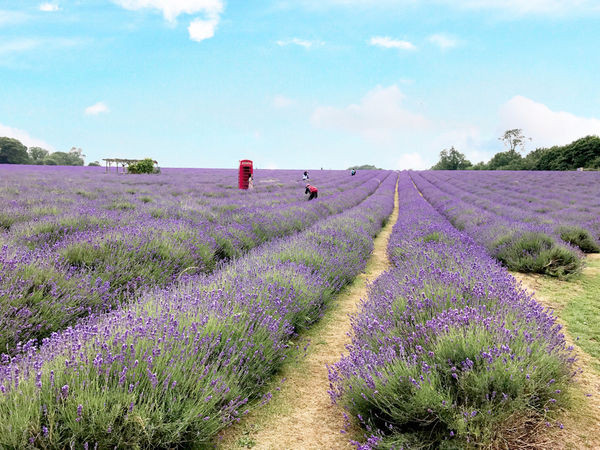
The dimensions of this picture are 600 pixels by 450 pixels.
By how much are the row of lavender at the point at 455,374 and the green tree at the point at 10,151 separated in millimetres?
69373

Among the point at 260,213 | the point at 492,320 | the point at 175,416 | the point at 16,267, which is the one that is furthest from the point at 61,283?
the point at 260,213

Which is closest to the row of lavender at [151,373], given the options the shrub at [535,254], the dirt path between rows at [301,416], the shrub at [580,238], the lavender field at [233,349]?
the lavender field at [233,349]

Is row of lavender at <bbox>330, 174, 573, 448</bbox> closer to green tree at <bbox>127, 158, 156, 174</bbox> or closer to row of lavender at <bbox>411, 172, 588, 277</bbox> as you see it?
row of lavender at <bbox>411, 172, 588, 277</bbox>

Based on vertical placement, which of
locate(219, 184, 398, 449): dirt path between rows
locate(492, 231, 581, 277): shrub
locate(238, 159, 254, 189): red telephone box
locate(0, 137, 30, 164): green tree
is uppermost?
locate(0, 137, 30, 164): green tree

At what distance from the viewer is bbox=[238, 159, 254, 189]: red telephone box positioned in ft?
57.6

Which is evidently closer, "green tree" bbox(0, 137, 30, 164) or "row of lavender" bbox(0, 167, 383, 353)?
"row of lavender" bbox(0, 167, 383, 353)

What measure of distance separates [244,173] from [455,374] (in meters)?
17.2

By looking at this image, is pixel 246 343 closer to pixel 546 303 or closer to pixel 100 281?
pixel 100 281

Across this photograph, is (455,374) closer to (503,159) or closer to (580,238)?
(580,238)

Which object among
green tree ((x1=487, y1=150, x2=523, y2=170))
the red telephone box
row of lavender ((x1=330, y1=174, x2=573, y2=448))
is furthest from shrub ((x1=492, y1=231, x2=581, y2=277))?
green tree ((x1=487, y1=150, x2=523, y2=170))

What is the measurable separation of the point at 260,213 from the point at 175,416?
635 cm

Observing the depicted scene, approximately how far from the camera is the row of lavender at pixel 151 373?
142 centimetres

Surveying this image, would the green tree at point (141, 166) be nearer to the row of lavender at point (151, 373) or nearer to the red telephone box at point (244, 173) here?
the red telephone box at point (244, 173)

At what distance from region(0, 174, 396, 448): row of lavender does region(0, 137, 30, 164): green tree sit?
67950 mm
